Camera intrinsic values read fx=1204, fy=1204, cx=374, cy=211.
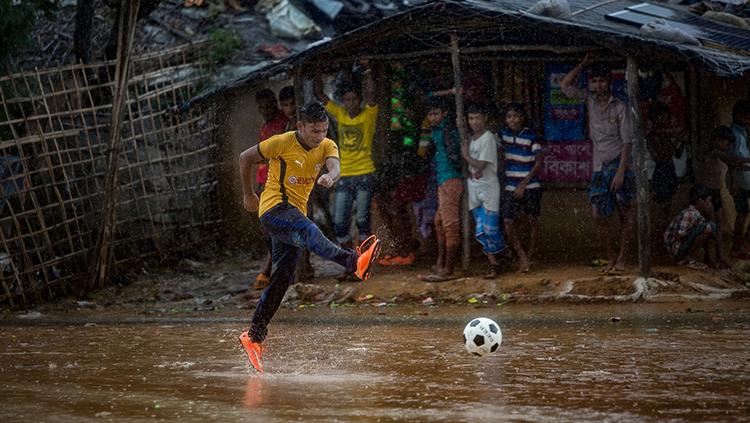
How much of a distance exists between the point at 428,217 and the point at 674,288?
10.7 feet

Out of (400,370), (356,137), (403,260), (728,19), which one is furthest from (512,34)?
(400,370)

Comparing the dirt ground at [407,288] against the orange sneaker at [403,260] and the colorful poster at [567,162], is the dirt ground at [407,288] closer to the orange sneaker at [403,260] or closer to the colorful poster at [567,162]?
the orange sneaker at [403,260]

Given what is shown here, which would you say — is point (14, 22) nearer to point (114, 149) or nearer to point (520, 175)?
point (114, 149)

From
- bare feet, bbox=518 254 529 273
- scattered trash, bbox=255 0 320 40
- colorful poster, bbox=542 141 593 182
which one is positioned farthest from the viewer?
scattered trash, bbox=255 0 320 40

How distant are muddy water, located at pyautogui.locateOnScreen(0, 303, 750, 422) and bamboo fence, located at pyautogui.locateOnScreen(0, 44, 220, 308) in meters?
2.20

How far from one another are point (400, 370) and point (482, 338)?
1.98 ft

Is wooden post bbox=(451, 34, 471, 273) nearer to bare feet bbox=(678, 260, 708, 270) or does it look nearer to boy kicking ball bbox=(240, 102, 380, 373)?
bare feet bbox=(678, 260, 708, 270)

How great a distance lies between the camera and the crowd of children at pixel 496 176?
1259 cm

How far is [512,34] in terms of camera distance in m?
13.4

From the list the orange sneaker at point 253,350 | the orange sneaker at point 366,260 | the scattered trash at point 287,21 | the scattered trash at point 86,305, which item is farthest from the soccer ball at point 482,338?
the scattered trash at point 287,21

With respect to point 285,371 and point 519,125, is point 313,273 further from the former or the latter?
point 285,371

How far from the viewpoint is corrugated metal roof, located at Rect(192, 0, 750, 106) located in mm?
11633

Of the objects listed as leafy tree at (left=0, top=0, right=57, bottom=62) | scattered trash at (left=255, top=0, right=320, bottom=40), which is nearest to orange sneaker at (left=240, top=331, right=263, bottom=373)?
leafy tree at (left=0, top=0, right=57, bottom=62)

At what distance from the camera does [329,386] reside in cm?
760
